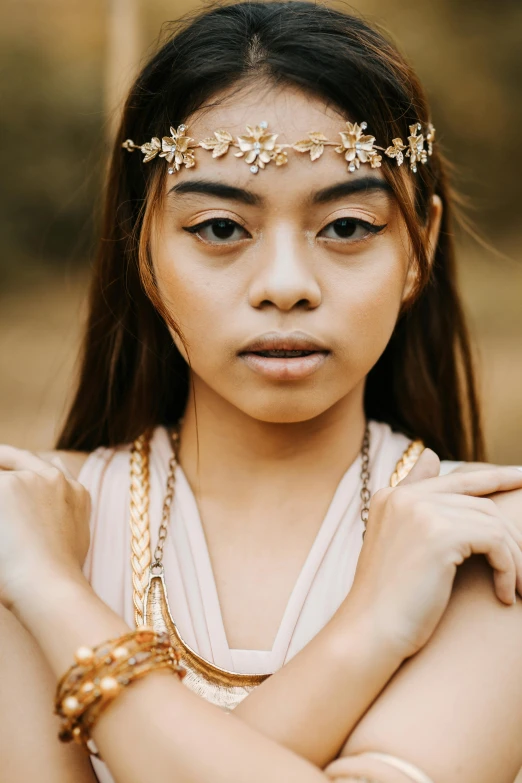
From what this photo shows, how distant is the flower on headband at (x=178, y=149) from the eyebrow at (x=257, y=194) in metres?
0.04

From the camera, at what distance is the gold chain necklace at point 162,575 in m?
1.81

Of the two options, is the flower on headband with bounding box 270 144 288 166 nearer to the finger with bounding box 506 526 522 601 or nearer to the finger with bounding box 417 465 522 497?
the finger with bounding box 417 465 522 497

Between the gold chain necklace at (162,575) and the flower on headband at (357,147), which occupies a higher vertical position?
the flower on headband at (357,147)

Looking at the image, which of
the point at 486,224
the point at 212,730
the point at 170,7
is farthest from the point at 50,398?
the point at 212,730

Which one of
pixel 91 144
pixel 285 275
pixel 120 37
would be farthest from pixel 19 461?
pixel 91 144

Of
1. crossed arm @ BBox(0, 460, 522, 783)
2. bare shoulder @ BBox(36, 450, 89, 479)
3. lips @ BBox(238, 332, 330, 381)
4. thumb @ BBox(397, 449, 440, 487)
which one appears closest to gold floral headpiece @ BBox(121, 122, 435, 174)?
lips @ BBox(238, 332, 330, 381)

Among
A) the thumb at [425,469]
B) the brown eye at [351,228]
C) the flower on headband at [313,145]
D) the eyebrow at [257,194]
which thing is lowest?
the thumb at [425,469]

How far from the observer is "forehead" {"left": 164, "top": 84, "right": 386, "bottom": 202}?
179 cm

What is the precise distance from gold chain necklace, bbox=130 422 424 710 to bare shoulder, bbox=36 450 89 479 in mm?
127

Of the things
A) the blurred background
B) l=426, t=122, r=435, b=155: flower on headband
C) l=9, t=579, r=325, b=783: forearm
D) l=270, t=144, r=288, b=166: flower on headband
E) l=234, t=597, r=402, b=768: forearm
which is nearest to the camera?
l=9, t=579, r=325, b=783: forearm

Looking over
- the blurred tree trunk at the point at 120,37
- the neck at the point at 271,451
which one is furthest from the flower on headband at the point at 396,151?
the blurred tree trunk at the point at 120,37

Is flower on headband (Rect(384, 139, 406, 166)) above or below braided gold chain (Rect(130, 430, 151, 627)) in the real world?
above

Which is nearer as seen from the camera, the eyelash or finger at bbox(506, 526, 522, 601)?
finger at bbox(506, 526, 522, 601)

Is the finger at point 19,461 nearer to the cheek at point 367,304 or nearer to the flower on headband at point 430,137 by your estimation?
the cheek at point 367,304
